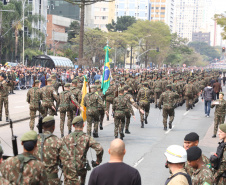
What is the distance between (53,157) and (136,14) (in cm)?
17842

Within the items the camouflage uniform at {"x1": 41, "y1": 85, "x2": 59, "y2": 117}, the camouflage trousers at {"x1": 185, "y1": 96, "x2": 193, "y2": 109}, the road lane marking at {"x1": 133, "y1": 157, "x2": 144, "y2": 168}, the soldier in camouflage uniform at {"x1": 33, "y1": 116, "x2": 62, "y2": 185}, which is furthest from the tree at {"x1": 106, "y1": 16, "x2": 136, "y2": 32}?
the soldier in camouflage uniform at {"x1": 33, "y1": 116, "x2": 62, "y2": 185}

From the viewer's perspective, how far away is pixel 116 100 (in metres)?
15.1

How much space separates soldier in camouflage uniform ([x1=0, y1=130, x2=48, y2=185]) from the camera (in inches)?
214

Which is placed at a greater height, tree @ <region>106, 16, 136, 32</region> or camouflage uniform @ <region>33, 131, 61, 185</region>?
tree @ <region>106, 16, 136, 32</region>

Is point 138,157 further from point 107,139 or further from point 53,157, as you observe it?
point 53,157

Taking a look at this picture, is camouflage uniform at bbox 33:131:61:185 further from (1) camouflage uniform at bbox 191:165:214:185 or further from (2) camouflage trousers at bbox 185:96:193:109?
(2) camouflage trousers at bbox 185:96:193:109

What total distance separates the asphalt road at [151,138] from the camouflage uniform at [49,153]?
226 centimetres

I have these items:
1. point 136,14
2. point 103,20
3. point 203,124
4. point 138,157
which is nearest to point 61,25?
point 103,20

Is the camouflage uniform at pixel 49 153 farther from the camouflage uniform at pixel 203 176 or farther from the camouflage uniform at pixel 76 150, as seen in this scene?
the camouflage uniform at pixel 203 176

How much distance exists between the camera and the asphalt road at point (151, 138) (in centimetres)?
1165

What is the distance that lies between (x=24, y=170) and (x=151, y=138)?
11.3 meters

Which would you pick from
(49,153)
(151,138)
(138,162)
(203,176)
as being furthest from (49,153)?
(151,138)

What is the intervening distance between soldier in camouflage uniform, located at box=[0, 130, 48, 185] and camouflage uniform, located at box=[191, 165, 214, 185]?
1.94 meters

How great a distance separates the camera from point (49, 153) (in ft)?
22.8
